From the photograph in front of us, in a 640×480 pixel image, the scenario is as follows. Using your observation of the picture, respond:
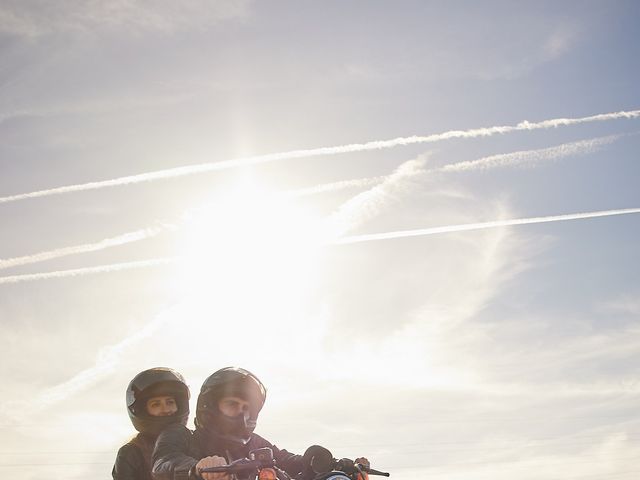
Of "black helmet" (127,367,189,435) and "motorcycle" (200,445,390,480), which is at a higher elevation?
"black helmet" (127,367,189,435)

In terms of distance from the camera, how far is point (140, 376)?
13.2m

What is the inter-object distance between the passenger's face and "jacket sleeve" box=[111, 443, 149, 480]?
28.4 inches

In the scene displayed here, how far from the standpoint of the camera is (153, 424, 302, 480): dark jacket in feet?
30.0

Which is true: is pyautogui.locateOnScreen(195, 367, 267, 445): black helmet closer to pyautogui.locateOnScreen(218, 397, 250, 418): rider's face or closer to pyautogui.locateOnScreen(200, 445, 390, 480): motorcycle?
pyautogui.locateOnScreen(218, 397, 250, 418): rider's face

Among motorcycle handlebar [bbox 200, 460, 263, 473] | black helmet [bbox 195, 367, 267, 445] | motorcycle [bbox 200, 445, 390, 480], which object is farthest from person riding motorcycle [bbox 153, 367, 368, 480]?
motorcycle handlebar [bbox 200, 460, 263, 473]

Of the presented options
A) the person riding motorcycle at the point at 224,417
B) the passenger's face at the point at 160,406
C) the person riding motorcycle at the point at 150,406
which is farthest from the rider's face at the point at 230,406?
the passenger's face at the point at 160,406

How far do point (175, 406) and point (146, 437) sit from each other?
771mm

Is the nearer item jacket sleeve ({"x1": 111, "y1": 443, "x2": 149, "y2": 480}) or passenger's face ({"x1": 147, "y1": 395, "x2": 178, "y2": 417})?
jacket sleeve ({"x1": 111, "y1": 443, "x2": 149, "y2": 480})

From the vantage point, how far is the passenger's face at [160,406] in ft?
43.1

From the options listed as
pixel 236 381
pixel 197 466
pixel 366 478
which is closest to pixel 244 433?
pixel 236 381

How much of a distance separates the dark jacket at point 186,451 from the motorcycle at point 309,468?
78cm

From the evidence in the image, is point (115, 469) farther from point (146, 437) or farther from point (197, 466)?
point (197, 466)

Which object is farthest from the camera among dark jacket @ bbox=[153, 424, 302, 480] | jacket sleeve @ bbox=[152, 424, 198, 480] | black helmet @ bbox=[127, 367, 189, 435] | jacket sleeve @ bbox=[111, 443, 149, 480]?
black helmet @ bbox=[127, 367, 189, 435]

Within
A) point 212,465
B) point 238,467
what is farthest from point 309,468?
point 238,467
